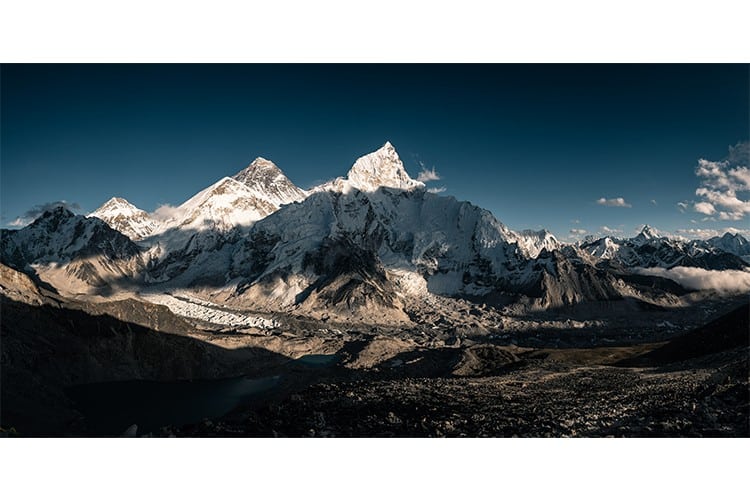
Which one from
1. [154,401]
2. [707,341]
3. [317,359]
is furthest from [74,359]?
[707,341]

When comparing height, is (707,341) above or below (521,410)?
above

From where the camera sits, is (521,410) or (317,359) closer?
(521,410)

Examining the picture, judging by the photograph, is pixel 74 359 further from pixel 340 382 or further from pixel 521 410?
pixel 521 410

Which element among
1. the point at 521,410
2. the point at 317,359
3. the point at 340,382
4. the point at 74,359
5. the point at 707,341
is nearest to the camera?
the point at 521,410

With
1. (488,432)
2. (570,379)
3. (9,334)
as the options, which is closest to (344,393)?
(488,432)

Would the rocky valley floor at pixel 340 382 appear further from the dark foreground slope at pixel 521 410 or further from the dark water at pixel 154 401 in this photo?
the dark water at pixel 154 401

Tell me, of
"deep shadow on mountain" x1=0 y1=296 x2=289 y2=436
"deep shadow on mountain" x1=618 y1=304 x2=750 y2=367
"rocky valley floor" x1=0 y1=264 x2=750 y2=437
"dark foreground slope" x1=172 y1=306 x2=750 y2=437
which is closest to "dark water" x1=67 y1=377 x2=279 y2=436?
"rocky valley floor" x1=0 y1=264 x2=750 y2=437

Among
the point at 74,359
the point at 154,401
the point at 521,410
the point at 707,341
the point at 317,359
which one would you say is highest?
the point at 707,341

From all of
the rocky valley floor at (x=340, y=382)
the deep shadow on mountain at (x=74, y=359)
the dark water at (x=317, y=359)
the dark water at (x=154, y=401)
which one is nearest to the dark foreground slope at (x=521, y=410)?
→ the rocky valley floor at (x=340, y=382)

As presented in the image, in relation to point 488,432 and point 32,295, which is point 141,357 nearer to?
point 32,295
